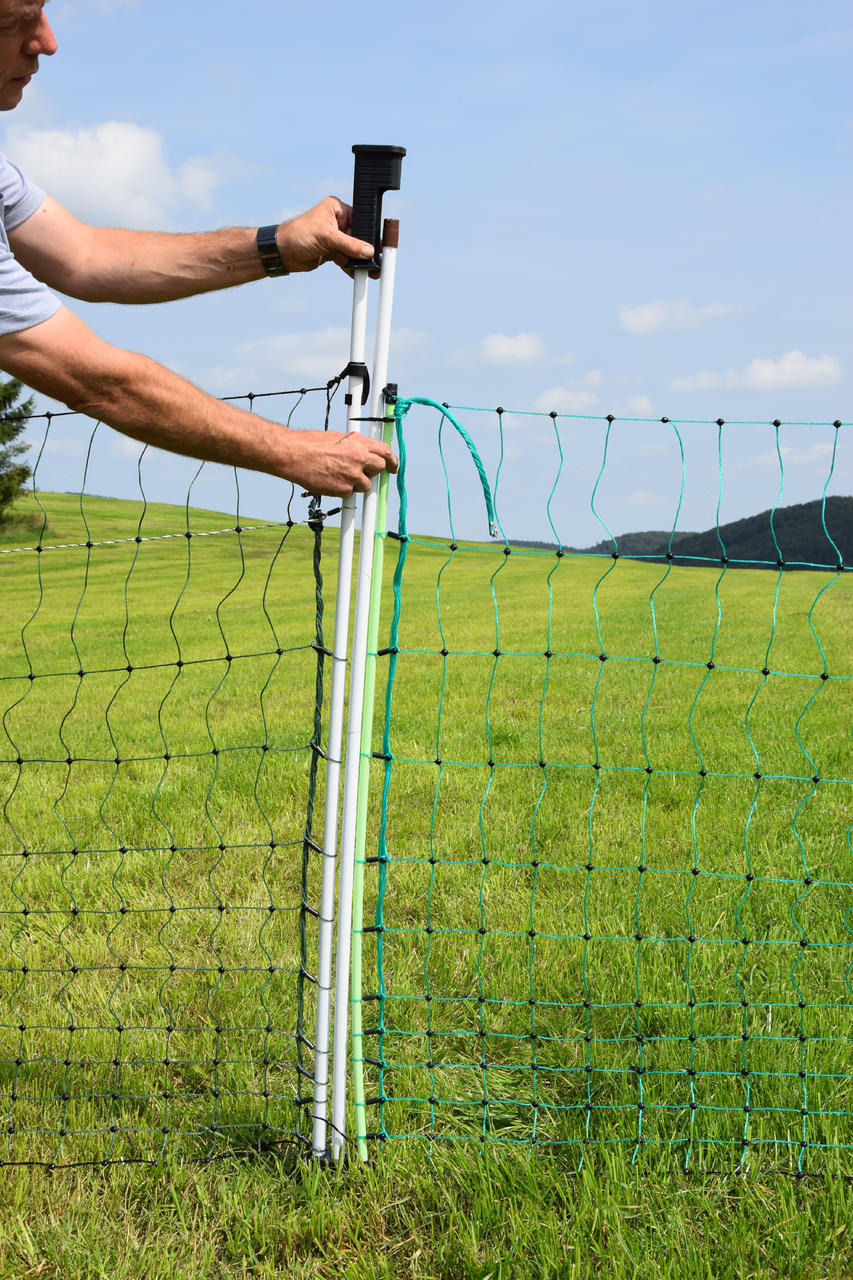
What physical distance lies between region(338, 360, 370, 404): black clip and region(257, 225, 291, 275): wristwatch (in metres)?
0.51

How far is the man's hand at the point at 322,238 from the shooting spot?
2572 mm

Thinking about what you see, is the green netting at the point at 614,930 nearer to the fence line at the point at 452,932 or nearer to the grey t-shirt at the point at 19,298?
the fence line at the point at 452,932

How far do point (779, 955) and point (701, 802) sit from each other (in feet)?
5.64

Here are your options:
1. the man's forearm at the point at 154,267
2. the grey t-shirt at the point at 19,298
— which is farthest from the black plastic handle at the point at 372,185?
the grey t-shirt at the point at 19,298

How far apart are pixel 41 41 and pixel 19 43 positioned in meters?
0.06

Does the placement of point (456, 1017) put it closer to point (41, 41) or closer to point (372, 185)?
point (372, 185)

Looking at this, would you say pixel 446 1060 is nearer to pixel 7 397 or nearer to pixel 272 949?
pixel 272 949

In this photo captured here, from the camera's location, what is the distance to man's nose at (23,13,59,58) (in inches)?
99.6

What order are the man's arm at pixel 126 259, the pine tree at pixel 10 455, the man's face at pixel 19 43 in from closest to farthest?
the man's face at pixel 19 43
the man's arm at pixel 126 259
the pine tree at pixel 10 455

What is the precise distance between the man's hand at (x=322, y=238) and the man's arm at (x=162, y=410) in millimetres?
506

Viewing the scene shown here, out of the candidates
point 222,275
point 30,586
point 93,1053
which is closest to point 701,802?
point 93,1053

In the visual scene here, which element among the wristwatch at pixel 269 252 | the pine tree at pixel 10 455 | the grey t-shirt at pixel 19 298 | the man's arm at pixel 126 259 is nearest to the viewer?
the grey t-shirt at pixel 19 298

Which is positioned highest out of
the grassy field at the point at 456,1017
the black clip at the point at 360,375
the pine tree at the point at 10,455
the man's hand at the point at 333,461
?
the pine tree at the point at 10,455

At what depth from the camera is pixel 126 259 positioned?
3279mm
